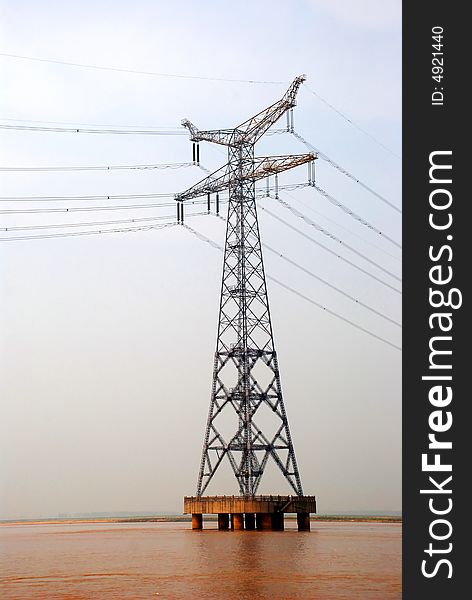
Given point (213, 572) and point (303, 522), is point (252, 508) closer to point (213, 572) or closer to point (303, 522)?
point (303, 522)

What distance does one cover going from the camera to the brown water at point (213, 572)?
37.5 m

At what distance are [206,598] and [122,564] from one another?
18.6 m

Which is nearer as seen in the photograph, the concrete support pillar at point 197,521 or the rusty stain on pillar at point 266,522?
the rusty stain on pillar at point 266,522

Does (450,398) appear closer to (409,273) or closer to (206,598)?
(409,273)

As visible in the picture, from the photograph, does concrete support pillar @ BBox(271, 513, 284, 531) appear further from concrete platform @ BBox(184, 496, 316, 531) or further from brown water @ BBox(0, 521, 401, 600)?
brown water @ BBox(0, 521, 401, 600)

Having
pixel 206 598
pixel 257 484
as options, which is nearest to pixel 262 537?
pixel 257 484

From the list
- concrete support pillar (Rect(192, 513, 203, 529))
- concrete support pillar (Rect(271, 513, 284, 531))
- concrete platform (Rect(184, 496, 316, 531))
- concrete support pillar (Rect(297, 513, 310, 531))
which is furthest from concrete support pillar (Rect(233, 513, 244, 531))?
concrete support pillar (Rect(192, 513, 203, 529))

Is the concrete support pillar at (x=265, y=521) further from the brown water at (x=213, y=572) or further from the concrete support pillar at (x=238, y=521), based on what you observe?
the brown water at (x=213, y=572)

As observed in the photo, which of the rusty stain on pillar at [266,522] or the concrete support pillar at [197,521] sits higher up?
the rusty stain on pillar at [266,522]

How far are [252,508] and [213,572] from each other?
107 feet

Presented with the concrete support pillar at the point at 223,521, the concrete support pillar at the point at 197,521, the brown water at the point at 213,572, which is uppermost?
the brown water at the point at 213,572

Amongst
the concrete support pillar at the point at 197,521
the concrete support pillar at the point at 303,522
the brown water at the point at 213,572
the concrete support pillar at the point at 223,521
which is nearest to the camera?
the brown water at the point at 213,572

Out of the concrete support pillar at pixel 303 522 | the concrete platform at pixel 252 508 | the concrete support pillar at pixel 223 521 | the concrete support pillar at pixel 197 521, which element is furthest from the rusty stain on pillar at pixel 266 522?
the concrete support pillar at pixel 197 521

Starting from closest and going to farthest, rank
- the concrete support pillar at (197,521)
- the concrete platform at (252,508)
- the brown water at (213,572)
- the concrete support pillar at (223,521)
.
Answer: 1. the brown water at (213,572)
2. the concrete platform at (252,508)
3. the concrete support pillar at (223,521)
4. the concrete support pillar at (197,521)
